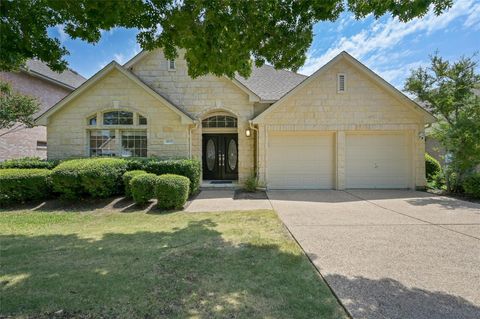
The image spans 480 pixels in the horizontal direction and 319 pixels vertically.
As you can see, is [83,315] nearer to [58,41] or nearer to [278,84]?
[58,41]

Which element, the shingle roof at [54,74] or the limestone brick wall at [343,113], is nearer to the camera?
the limestone brick wall at [343,113]

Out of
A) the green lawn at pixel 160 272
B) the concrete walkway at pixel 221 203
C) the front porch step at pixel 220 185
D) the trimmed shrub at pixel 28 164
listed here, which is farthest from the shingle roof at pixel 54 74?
the green lawn at pixel 160 272

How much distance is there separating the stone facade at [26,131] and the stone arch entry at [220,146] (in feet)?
34.1

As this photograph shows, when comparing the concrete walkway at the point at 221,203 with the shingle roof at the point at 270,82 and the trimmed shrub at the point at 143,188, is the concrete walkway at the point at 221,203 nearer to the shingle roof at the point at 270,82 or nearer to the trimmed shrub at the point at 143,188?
the trimmed shrub at the point at 143,188

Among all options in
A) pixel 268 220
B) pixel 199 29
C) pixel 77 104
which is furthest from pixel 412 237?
pixel 77 104

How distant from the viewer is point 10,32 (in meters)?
5.03

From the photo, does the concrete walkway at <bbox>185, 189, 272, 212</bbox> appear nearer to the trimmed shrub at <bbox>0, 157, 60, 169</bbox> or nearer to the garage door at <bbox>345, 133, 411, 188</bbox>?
the garage door at <bbox>345, 133, 411, 188</bbox>

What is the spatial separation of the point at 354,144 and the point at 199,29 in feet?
30.2

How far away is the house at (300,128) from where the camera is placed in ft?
38.2

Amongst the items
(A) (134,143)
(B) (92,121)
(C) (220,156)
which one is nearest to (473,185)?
(C) (220,156)

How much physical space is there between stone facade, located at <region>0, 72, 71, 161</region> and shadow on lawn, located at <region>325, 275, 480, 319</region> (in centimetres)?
1750

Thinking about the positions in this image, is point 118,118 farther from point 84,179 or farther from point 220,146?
point 220,146

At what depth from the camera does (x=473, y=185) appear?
9.43m

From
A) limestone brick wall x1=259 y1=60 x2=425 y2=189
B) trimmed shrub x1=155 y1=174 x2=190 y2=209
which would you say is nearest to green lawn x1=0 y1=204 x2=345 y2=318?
trimmed shrub x1=155 y1=174 x2=190 y2=209
